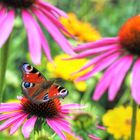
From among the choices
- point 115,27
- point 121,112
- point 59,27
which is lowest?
point 115,27

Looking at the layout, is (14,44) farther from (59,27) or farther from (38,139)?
(38,139)

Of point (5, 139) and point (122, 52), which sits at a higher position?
point (122, 52)

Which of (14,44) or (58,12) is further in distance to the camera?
(14,44)

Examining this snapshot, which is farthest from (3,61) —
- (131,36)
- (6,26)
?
(131,36)

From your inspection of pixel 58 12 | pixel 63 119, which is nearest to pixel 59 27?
pixel 58 12

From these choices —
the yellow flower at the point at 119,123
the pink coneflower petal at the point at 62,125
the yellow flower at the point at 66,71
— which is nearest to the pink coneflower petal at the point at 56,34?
the pink coneflower petal at the point at 62,125

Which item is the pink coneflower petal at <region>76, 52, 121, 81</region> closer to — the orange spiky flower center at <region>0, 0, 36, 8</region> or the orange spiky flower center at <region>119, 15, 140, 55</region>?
the orange spiky flower center at <region>119, 15, 140, 55</region>
